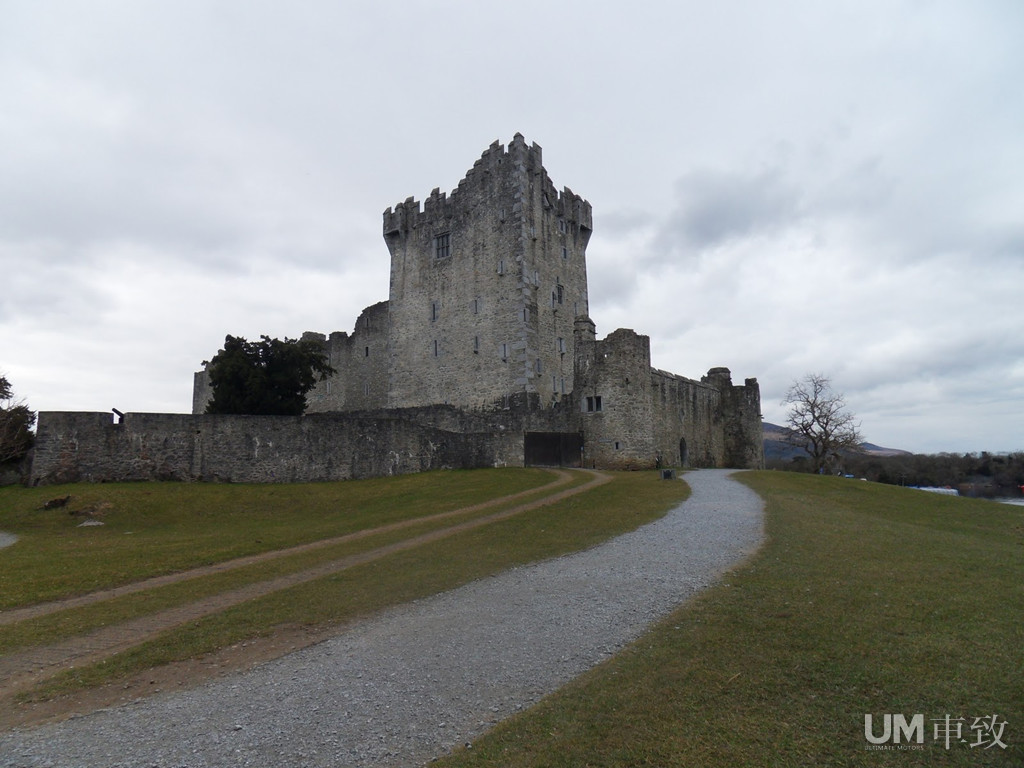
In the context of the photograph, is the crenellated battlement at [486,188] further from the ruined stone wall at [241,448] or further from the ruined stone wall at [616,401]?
the ruined stone wall at [241,448]

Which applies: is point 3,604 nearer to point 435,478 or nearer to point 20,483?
point 435,478

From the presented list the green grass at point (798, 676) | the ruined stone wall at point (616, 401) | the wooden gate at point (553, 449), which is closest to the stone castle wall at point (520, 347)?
the ruined stone wall at point (616, 401)

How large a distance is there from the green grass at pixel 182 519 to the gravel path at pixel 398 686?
22.5 feet

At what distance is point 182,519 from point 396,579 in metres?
14.7

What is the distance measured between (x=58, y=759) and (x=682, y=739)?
5.33m

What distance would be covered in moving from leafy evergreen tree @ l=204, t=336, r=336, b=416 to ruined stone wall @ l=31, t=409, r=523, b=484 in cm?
625

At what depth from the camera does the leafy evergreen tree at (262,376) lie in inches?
1329

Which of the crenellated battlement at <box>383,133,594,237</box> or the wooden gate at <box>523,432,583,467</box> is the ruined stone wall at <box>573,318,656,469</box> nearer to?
the wooden gate at <box>523,432,583,467</box>

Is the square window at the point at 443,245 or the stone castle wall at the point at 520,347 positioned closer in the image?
the stone castle wall at the point at 520,347

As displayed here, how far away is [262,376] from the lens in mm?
33656

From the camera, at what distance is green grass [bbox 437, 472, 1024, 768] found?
4879 mm

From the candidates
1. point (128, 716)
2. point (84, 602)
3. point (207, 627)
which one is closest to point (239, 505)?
point (84, 602)

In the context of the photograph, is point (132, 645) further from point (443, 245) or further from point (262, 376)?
point (443, 245)

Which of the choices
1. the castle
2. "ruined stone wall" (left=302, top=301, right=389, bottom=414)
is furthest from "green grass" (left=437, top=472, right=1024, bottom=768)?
"ruined stone wall" (left=302, top=301, right=389, bottom=414)
